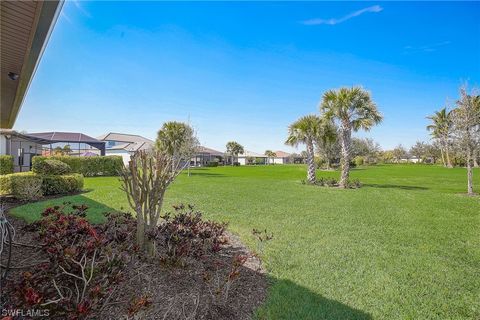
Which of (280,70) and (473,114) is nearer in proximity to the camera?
(473,114)

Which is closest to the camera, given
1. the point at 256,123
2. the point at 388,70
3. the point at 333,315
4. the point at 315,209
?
the point at 333,315

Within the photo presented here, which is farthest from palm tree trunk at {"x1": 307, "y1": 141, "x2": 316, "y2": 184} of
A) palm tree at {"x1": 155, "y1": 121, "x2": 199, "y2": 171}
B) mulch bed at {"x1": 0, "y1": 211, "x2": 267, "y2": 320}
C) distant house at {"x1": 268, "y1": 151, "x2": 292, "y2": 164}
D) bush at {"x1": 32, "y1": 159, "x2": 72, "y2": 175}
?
distant house at {"x1": 268, "y1": 151, "x2": 292, "y2": 164}

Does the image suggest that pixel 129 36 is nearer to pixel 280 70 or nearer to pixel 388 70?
pixel 280 70

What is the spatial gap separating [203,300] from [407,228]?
6440 mm

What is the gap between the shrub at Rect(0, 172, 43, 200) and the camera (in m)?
9.42

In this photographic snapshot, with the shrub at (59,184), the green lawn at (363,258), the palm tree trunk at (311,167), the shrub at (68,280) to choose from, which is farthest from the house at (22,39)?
the palm tree trunk at (311,167)

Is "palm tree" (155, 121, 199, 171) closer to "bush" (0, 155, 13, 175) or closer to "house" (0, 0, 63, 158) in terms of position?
"bush" (0, 155, 13, 175)

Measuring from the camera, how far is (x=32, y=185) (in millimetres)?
9641

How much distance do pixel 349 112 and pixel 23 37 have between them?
57.1 ft

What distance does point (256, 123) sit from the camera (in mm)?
32812

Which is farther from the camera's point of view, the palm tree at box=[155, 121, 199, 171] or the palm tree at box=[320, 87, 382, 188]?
the palm tree at box=[155, 121, 199, 171]

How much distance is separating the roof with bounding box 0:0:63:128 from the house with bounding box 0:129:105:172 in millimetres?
14555

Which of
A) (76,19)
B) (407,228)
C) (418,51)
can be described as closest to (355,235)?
(407,228)

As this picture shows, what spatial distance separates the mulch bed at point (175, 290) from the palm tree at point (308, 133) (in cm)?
1637
